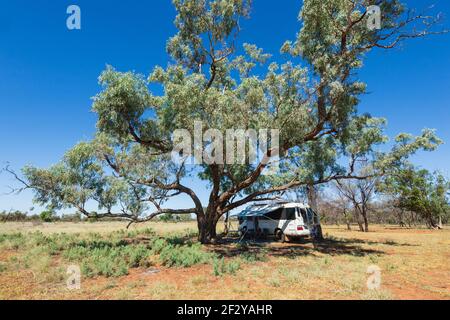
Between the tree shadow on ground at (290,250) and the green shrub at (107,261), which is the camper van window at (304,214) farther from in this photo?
the green shrub at (107,261)

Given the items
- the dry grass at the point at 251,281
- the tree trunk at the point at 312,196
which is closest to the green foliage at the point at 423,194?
the tree trunk at the point at 312,196

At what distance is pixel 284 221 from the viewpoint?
21266 millimetres

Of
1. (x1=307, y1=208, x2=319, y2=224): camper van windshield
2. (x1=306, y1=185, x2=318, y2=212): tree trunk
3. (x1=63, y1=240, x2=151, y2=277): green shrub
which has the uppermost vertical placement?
(x1=306, y1=185, x2=318, y2=212): tree trunk

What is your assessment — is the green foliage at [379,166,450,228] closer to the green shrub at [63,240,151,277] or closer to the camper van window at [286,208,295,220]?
the camper van window at [286,208,295,220]

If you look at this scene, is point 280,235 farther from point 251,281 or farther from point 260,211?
point 251,281

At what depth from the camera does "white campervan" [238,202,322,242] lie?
802 inches

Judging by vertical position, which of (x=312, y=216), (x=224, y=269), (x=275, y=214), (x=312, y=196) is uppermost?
(x=312, y=196)

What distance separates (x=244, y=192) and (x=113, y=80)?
42.8 ft

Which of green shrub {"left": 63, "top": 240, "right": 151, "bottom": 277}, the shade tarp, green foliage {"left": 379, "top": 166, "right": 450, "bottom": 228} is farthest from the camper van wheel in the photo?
green foliage {"left": 379, "top": 166, "right": 450, "bottom": 228}

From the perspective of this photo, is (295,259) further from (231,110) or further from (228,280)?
(231,110)

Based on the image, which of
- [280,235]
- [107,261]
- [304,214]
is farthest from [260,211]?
[107,261]

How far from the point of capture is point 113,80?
47.7ft

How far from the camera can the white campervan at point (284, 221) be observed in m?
20.4
